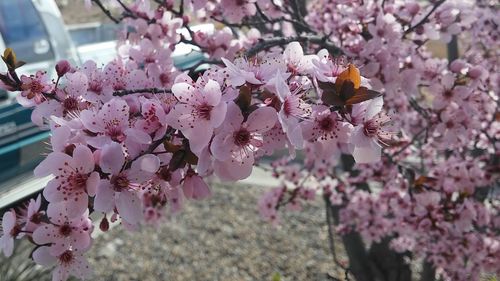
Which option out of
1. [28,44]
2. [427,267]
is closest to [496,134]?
[427,267]

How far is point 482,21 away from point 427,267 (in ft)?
5.41

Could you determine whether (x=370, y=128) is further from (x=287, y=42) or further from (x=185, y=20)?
(x=185, y=20)

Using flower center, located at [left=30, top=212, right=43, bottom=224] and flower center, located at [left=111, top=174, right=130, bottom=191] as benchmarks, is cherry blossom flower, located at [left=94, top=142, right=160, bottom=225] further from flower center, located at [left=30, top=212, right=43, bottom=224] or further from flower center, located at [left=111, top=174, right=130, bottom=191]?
flower center, located at [left=30, top=212, right=43, bottom=224]

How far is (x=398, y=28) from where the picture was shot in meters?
2.13

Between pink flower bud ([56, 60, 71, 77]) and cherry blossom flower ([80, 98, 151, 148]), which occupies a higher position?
cherry blossom flower ([80, 98, 151, 148])

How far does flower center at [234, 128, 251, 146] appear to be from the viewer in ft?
3.23

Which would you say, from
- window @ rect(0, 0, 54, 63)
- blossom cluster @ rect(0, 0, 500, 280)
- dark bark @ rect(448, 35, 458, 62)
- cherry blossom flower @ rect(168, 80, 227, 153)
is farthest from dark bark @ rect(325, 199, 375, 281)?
window @ rect(0, 0, 54, 63)

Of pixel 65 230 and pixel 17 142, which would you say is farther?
pixel 17 142

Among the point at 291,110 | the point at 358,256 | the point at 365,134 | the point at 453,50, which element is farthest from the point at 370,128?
the point at 453,50

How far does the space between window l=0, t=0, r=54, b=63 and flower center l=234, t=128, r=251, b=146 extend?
3737 millimetres

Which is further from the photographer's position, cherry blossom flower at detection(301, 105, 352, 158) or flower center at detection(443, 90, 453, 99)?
flower center at detection(443, 90, 453, 99)

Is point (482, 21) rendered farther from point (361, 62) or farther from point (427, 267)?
point (427, 267)

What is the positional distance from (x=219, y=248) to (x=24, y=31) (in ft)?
8.80

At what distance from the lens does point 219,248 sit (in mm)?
4457
